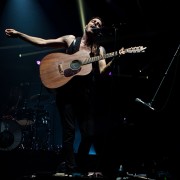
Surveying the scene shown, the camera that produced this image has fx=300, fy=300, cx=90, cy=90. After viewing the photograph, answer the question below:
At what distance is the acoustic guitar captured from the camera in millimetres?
4348

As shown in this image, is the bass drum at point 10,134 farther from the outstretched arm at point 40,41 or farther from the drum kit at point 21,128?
the outstretched arm at point 40,41

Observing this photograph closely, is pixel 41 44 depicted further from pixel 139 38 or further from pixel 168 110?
pixel 139 38

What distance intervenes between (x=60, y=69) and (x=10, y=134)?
5.01 meters

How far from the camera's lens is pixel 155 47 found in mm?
6824

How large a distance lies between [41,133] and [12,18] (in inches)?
150

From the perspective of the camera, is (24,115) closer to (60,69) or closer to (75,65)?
(60,69)

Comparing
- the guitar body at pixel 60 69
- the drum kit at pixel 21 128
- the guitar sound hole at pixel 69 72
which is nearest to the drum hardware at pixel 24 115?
the drum kit at pixel 21 128

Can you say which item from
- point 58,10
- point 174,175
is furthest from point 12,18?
point 174,175

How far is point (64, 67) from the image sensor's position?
4.45 metres

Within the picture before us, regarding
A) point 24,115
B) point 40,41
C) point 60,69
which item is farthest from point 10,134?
point 60,69

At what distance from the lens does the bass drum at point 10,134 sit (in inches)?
340

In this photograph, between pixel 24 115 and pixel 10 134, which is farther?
pixel 24 115

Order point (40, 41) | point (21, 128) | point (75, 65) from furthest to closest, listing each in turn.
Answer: point (21, 128) < point (40, 41) < point (75, 65)

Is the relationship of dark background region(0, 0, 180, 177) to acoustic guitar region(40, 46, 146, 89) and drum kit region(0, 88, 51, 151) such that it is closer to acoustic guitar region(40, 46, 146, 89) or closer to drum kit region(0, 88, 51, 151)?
drum kit region(0, 88, 51, 151)
